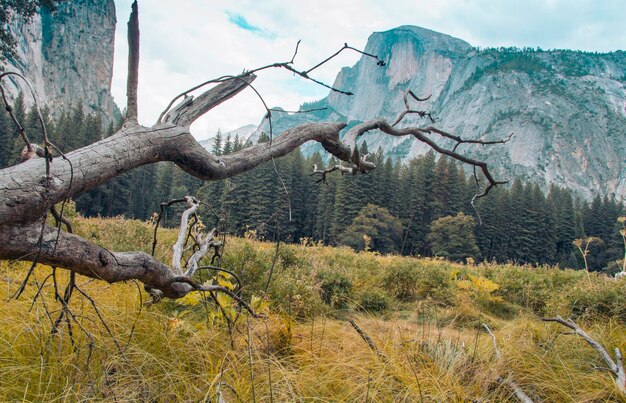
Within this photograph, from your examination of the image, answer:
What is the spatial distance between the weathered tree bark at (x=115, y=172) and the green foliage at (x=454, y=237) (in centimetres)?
4172

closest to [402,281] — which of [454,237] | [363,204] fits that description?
[454,237]

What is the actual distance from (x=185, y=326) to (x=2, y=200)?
1.71 metres

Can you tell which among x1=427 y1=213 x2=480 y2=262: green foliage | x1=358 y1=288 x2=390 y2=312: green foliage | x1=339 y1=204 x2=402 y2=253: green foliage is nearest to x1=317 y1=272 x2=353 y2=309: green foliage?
x1=358 y1=288 x2=390 y2=312: green foliage

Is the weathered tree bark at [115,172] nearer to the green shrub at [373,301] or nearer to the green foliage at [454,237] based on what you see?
the green shrub at [373,301]

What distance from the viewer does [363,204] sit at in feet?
151

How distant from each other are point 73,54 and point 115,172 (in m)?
153

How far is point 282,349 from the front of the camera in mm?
2893

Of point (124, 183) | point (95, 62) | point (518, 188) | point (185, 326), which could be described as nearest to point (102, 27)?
point (95, 62)

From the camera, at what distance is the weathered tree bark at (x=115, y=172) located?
124 cm

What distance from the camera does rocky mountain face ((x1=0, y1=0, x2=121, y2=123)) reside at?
10548cm

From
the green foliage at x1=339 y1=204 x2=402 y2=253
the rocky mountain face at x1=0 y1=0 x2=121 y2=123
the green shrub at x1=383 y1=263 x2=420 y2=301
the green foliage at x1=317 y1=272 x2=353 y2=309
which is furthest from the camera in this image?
the rocky mountain face at x1=0 y1=0 x2=121 y2=123

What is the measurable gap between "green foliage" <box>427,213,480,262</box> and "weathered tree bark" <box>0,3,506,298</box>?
4172cm

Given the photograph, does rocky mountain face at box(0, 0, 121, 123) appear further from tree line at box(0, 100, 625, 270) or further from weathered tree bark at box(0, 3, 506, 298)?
weathered tree bark at box(0, 3, 506, 298)

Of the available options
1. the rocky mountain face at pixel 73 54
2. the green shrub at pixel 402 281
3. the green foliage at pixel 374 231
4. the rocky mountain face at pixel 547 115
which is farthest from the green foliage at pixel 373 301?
the rocky mountain face at pixel 73 54
